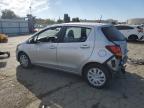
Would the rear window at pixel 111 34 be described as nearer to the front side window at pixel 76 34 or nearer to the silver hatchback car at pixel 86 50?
the silver hatchback car at pixel 86 50

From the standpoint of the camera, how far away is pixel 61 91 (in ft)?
19.4

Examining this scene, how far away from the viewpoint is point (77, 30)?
21.1 ft

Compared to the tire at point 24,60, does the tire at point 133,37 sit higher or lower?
higher

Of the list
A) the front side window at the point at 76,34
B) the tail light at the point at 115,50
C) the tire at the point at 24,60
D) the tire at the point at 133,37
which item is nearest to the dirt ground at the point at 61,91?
the tire at the point at 24,60

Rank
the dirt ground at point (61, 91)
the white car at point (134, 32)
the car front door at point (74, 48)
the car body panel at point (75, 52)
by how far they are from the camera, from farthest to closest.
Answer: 1. the white car at point (134, 32)
2. the car front door at point (74, 48)
3. the car body panel at point (75, 52)
4. the dirt ground at point (61, 91)

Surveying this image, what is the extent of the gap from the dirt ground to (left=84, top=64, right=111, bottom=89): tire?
172 mm

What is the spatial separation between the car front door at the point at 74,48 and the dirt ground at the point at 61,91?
624mm

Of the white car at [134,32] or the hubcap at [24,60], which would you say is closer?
the hubcap at [24,60]

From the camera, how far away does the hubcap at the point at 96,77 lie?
601 cm

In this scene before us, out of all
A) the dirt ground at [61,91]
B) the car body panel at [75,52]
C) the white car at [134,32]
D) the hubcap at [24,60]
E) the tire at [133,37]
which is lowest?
the dirt ground at [61,91]

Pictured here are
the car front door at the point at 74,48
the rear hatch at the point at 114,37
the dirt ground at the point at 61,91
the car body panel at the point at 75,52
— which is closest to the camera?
the dirt ground at the point at 61,91

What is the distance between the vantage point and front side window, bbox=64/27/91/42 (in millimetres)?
6219

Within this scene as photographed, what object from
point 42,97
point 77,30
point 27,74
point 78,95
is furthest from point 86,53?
point 27,74

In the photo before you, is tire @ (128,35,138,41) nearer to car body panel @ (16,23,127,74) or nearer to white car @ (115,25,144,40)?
white car @ (115,25,144,40)
